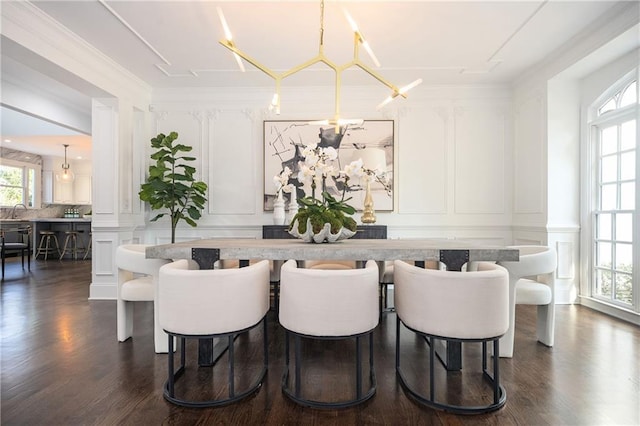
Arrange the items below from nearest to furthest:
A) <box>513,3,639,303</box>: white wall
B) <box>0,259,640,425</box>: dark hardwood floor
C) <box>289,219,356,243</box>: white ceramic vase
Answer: <box>0,259,640,425</box>: dark hardwood floor → <box>289,219,356,243</box>: white ceramic vase → <box>513,3,639,303</box>: white wall

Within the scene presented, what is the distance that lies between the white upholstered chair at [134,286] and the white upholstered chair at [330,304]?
Result: 1.18 metres

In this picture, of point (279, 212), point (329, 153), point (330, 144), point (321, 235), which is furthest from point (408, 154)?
point (321, 235)

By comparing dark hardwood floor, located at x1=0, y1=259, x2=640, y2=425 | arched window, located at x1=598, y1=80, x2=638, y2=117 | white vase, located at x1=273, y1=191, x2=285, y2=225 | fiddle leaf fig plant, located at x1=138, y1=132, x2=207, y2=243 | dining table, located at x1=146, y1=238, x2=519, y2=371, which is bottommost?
dark hardwood floor, located at x1=0, y1=259, x2=640, y2=425

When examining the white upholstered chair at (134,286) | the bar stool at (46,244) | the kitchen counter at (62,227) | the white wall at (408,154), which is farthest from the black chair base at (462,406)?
the bar stool at (46,244)

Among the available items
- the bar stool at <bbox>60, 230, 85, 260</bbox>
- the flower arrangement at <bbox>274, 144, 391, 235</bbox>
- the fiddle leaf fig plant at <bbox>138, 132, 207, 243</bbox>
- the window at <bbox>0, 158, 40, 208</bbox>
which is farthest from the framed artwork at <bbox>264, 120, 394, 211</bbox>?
→ the window at <bbox>0, 158, 40, 208</bbox>

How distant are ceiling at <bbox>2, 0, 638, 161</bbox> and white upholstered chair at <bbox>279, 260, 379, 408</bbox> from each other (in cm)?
228

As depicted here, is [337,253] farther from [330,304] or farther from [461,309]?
[461,309]

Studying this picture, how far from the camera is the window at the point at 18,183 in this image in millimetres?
8859

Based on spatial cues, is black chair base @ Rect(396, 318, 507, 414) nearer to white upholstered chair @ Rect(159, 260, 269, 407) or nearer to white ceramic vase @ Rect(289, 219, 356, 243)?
white ceramic vase @ Rect(289, 219, 356, 243)

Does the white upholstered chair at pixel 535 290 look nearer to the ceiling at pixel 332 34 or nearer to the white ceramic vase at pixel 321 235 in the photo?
the white ceramic vase at pixel 321 235

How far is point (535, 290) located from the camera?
2439mm

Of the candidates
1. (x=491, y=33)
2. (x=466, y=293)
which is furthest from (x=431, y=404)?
(x=491, y=33)

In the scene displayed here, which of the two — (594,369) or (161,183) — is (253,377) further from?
(161,183)

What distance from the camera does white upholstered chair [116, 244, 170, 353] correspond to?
7.98ft
